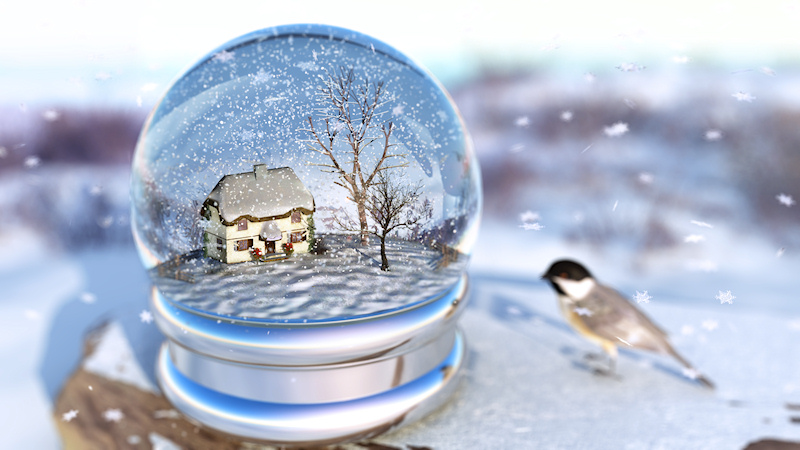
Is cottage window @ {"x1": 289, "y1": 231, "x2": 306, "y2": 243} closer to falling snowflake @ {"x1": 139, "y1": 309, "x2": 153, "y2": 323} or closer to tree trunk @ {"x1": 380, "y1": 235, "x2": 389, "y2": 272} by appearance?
tree trunk @ {"x1": 380, "y1": 235, "x2": 389, "y2": 272}

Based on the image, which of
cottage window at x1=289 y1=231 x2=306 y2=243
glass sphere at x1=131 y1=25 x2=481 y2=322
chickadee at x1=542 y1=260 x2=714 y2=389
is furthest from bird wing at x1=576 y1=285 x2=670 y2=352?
cottage window at x1=289 y1=231 x2=306 y2=243

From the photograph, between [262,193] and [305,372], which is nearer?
[262,193]

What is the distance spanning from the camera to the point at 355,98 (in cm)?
100

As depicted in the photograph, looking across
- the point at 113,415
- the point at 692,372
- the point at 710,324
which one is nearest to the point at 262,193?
the point at 113,415

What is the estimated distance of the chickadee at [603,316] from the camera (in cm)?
138

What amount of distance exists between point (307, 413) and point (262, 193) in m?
0.40

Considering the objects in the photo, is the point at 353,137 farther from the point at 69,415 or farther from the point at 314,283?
the point at 69,415

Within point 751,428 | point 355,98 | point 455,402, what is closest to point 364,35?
point 355,98

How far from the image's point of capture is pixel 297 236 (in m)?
0.97

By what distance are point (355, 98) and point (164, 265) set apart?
1.53 ft

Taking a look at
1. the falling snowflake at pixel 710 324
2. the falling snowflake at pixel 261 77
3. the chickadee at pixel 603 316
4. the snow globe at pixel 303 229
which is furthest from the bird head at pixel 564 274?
the falling snowflake at pixel 261 77

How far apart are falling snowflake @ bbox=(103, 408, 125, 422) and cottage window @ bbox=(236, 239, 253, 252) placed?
1.79 ft

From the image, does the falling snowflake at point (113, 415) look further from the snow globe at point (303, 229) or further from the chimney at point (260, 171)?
the chimney at point (260, 171)

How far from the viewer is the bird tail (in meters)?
1.41
